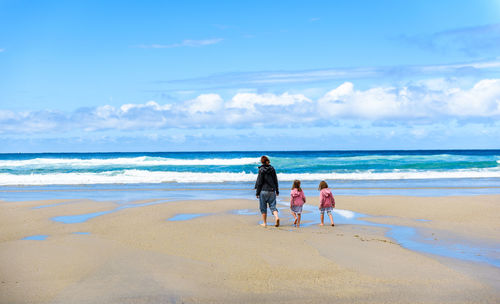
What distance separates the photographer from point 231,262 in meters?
6.51

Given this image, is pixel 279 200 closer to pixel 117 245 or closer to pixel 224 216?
pixel 224 216

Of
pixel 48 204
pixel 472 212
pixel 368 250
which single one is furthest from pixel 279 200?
pixel 368 250

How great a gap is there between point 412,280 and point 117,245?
15.3 feet

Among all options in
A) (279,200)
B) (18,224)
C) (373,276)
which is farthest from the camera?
(279,200)

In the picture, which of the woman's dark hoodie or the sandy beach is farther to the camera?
the woman's dark hoodie

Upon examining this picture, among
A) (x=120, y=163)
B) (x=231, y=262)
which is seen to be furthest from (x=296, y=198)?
(x=120, y=163)

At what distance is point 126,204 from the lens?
14.3 metres

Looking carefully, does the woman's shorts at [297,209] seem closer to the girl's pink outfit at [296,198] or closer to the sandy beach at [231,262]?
the girl's pink outfit at [296,198]

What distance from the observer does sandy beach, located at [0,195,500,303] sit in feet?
16.7

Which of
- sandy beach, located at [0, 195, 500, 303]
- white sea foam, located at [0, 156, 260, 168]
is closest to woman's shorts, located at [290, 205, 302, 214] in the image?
sandy beach, located at [0, 195, 500, 303]

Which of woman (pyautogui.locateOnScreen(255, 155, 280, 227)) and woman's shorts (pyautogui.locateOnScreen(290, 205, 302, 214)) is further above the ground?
woman (pyautogui.locateOnScreen(255, 155, 280, 227))

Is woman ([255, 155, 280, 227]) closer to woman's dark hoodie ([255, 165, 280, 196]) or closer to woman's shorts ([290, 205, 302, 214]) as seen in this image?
woman's dark hoodie ([255, 165, 280, 196])

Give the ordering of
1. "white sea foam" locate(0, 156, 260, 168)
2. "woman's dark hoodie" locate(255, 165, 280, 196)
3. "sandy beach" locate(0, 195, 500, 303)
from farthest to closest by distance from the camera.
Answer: "white sea foam" locate(0, 156, 260, 168)
"woman's dark hoodie" locate(255, 165, 280, 196)
"sandy beach" locate(0, 195, 500, 303)

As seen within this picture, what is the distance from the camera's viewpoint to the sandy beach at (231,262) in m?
5.09
